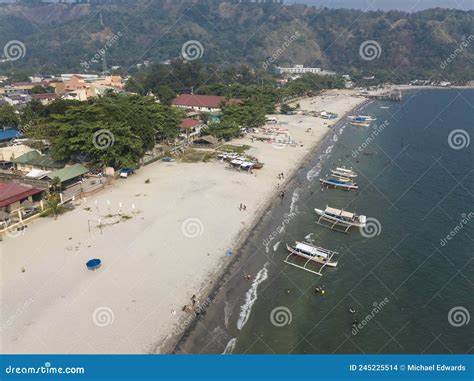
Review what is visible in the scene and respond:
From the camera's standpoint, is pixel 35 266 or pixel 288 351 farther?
pixel 35 266

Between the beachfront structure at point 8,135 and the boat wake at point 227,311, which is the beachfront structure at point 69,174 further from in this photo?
the boat wake at point 227,311

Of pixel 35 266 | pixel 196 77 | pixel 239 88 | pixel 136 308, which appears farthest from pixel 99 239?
pixel 196 77

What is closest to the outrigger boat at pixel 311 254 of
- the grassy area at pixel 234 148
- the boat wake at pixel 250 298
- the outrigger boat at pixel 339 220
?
the boat wake at pixel 250 298

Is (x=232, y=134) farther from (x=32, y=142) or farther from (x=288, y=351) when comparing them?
(x=288, y=351)

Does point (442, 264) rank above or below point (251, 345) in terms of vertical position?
above
